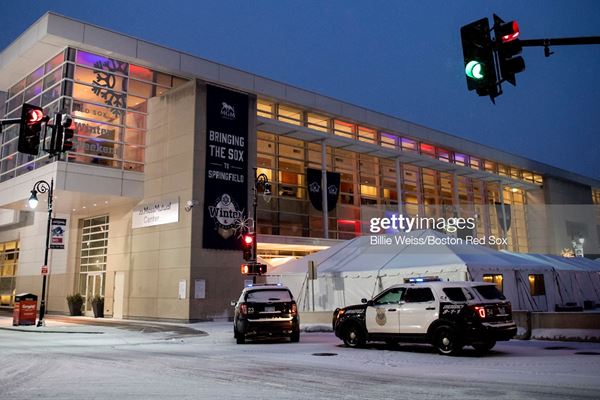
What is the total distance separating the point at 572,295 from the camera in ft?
88.3

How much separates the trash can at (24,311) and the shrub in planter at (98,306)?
6.98 metres

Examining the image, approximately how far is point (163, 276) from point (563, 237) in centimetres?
4982

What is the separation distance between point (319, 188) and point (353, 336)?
24.9 m

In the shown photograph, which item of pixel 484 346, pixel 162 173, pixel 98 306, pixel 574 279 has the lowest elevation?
pixel 484 346

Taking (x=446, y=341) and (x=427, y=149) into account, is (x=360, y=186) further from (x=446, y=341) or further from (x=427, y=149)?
(x=446, y=341)

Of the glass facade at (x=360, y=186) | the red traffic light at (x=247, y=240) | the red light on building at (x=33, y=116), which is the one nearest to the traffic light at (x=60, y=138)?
the red light on building at (x=33, y=116)

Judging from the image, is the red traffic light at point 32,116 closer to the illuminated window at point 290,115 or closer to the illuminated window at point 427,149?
the illuminated window at point 290,115

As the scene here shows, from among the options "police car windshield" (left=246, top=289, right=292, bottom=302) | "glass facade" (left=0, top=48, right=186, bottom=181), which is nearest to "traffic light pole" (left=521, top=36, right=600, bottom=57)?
Result: "police car windshield" (left=246, top=289, right=292, bottom=302)

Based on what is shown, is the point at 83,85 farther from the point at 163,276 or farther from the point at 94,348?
the point at 94,348

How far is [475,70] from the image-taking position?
845 centimetres

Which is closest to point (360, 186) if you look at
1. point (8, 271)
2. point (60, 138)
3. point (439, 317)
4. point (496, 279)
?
point (496, 279)

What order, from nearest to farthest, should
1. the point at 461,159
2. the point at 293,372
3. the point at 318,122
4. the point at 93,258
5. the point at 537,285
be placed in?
1. the point at 293,372
2. the point at 537,285
3. the point at 93,258
4. the point at 318,122
5. the point at 461,159

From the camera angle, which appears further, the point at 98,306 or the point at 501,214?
the point at 501,214

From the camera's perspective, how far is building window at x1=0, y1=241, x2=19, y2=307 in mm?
44688
